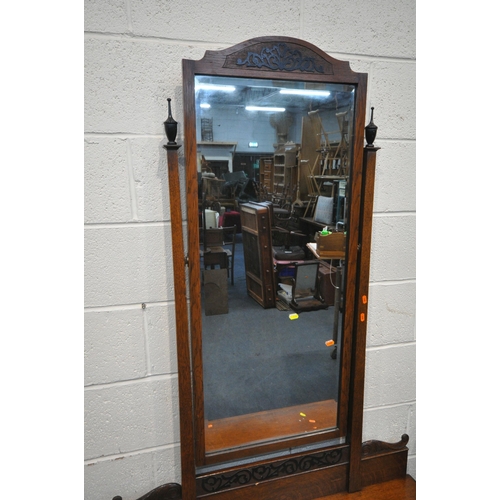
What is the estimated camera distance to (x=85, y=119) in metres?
0.89

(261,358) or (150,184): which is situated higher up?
(150,184)

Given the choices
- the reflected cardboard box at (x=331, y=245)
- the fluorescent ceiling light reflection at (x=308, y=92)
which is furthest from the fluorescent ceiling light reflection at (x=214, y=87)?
the reflected cardboard box at (x=331, y=245)

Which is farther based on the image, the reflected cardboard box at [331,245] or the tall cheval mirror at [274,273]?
the reflected cardboard box at [331,245]

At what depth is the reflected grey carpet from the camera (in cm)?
102

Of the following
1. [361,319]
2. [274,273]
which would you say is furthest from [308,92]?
[361,319]

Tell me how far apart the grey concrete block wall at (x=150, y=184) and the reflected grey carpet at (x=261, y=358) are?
0.40 ft

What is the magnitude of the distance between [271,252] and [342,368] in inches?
15.6

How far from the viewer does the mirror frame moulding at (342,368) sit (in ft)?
2.99

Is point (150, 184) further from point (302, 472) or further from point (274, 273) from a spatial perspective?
point (302, 472)

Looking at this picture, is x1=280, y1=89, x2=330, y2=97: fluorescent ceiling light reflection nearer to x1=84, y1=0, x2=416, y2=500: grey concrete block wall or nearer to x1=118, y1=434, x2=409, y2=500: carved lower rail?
x1=84, y1=0, x2=416, y2=500: grey concrete block wall

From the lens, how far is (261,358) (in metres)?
1.07

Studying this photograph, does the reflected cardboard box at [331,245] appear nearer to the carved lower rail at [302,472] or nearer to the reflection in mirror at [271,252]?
the reflection in mirror at [271,252]
